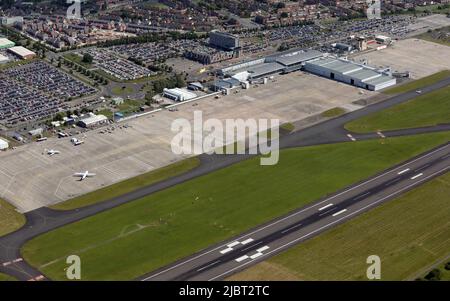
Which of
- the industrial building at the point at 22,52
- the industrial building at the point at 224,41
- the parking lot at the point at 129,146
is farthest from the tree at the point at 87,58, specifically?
the parking lot at the point at 129,146

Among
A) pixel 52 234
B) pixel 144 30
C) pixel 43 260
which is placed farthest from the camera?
pixel 144 30

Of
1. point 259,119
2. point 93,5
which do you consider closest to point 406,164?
point 259,119

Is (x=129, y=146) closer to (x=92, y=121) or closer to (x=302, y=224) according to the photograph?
(x=92, y=121)

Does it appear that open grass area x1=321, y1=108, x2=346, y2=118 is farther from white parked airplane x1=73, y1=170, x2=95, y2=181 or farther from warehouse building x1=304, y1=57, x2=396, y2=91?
white parked airplane x1=73, y1=170, x2=95, y2=181

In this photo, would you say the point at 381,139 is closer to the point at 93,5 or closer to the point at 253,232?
the point at 253,232

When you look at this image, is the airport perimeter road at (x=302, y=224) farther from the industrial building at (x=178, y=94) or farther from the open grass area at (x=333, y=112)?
the industrial building at (x=178, y=94)
